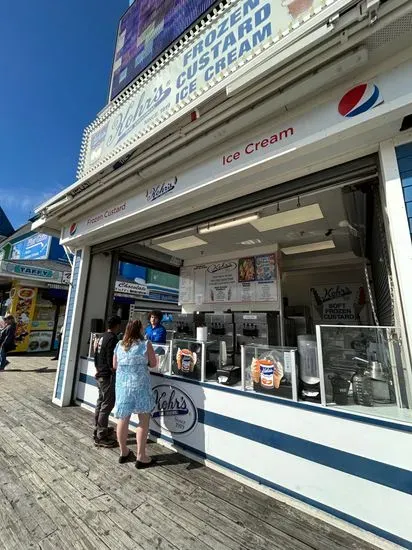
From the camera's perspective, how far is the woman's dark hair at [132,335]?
112 inches

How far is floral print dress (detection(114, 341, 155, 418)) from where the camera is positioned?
2734 mm

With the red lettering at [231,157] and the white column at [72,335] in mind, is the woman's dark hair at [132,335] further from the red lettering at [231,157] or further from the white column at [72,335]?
the white column at [72,335]

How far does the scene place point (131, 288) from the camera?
12273mm

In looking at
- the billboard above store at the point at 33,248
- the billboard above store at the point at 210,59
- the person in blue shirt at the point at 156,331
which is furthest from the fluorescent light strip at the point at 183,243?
the billboard above store at the point at 33,248

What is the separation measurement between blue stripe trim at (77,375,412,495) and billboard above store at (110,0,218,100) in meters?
5.99

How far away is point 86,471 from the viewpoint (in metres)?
2.60

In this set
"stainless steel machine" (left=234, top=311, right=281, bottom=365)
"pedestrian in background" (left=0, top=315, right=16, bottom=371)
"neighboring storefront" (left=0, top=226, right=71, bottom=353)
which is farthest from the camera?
"neighboring storefront" (left=0, top=226, right=71, bottom=353)

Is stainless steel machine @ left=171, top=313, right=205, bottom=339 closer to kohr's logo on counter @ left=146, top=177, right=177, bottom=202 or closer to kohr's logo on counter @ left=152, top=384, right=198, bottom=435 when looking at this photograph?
kohr's logo on counter @ left=152, top=384, right=198, bottom=435

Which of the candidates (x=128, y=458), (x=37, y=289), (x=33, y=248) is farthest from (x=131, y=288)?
(x=128, y=458)

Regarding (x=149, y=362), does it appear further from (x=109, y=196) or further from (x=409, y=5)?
(x=409, y=5)

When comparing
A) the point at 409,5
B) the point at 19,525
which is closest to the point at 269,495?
the point at 19,525

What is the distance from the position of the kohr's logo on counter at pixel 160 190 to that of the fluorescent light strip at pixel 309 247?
3.27 m

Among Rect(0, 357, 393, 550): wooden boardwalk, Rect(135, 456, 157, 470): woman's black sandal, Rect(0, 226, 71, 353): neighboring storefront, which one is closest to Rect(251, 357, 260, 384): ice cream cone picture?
Rect(0, 357, 393, 550): wooden boardwalk

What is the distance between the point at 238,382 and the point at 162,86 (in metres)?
3.94
